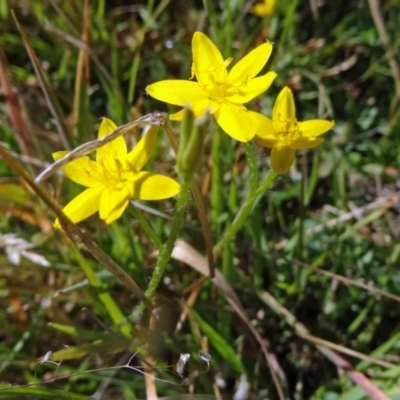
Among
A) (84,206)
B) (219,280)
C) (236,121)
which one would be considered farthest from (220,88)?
(219,280)

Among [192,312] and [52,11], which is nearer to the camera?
[192,312]

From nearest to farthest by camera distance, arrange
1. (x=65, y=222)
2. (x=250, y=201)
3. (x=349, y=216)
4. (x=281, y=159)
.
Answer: (x=65, y=222) < (x=281, y=159) < (x=250, y=201) < (x=349, y=216)

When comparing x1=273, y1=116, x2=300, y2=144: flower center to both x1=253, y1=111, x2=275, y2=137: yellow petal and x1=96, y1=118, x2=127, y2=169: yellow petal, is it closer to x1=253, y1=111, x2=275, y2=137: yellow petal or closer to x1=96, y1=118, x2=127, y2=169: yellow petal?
x1=253, y1=111, x2=275, y2=137: yellow petal

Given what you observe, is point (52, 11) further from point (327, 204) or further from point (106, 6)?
point (327, 204)

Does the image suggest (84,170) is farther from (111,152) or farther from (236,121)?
(236,121)

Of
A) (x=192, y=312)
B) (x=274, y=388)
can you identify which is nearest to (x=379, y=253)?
(x=274, y=388)

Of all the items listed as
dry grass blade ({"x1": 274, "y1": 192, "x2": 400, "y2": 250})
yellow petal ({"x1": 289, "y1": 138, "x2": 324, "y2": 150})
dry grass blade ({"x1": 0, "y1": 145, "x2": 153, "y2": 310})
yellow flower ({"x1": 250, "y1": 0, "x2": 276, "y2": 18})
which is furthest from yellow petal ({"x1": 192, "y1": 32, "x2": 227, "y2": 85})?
yellow flower ({"x1": 250, "y1": 0, "x2": 276, "y2": 18})

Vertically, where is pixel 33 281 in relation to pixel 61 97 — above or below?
below
